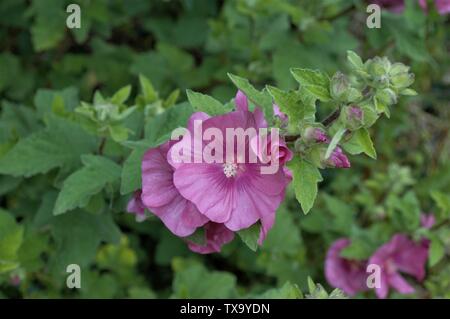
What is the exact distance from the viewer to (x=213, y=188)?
155 cm

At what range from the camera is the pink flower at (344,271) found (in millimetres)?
2617

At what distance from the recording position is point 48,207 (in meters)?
2.18

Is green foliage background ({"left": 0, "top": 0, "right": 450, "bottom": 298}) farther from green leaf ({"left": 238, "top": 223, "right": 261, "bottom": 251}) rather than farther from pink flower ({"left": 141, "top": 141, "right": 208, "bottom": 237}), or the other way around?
green leaf ({"left": 238, "top": 223, "right": 261, "bottom": 251})

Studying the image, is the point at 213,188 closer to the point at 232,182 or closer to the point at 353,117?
the point at 232,182

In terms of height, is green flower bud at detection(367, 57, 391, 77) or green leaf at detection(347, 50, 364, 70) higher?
green leaf at detection(347, 50, 364, 70)

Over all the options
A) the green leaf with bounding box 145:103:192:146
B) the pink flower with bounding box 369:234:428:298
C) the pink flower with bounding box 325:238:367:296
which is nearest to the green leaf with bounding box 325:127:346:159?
the green leaf with bounding box 145:103:192:146

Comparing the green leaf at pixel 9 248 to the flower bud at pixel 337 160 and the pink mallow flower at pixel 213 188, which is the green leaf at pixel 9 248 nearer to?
the pink mallow flower at pixel 213 188

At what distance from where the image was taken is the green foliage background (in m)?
2.03

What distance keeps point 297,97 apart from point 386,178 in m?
1.54

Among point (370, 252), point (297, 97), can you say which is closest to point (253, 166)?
point (297, 97)

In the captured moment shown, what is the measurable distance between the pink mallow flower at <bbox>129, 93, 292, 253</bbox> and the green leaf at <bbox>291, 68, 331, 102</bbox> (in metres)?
0.12

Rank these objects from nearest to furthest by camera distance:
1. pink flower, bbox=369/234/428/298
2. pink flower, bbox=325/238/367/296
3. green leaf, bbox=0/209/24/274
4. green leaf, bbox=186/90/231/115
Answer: green leaf, bbox=186/90/231/115
green leaf, bbox=0/209/24/274
pink flower, bbox=369/234/428/298
pink flower, bbox=325/238/367/296

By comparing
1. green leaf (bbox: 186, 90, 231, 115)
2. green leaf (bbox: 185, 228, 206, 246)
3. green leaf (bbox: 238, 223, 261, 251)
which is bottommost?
green leaf (bbox: 238, 223, 261, 251)
